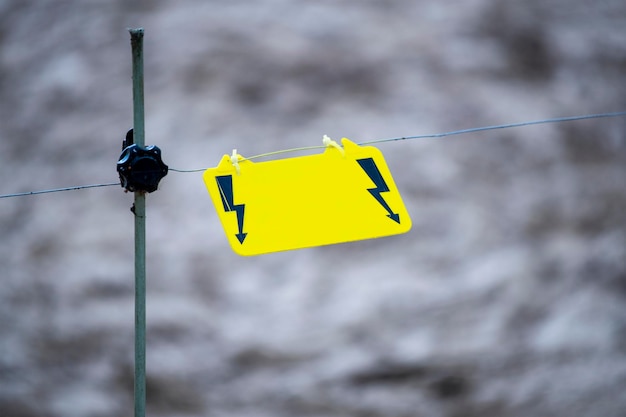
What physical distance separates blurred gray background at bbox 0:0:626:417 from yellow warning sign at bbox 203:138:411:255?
0.44 m

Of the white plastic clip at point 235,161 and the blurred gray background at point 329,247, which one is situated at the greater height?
the blurred gray background at point 329,247

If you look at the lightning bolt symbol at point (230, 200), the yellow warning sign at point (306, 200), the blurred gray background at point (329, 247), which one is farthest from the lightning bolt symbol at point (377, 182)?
the blurred gray background at point (329, 247)

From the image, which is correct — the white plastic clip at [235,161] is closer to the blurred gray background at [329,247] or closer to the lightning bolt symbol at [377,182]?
the lightning bolt symbol at [377,182]

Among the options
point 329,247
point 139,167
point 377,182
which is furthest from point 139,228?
point 329,247

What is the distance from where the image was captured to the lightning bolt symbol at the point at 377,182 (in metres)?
0.63

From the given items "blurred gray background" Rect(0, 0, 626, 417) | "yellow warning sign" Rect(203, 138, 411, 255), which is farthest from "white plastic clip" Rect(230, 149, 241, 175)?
"blurred gray background" Rect(0, 0, 626, 417)

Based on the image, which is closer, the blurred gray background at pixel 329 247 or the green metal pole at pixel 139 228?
the green metal pole at pixel 139 228

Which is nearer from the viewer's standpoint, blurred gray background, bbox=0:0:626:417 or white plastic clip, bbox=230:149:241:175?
white plastic clip, bbox=230:149:241:175

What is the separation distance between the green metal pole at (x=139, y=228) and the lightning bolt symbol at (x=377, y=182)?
0.17 meters

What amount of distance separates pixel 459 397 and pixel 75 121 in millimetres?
627

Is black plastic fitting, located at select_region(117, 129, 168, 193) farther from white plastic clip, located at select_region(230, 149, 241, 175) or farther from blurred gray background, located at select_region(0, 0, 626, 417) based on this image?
blurred gray background, located at select_region(0, 0, 626, 417)

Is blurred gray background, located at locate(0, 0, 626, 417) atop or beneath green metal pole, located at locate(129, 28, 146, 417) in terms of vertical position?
atop

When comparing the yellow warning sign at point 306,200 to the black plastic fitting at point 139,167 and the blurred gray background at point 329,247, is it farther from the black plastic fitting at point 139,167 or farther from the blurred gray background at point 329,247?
the blurred gray background at point 329,247

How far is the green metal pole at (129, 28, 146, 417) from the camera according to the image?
0.59 m
